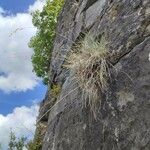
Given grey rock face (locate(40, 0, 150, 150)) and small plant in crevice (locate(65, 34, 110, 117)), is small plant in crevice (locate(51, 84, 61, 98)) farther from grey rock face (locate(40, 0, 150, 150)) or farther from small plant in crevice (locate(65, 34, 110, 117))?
small plant in crevice (locate(65, 34, 110, 117))

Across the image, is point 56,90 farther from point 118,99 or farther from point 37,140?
point 118,99

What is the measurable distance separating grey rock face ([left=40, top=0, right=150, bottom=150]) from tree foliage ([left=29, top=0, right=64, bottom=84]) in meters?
15.2

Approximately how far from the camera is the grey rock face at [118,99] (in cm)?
739

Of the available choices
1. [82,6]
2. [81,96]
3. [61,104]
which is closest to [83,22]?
[82,6]

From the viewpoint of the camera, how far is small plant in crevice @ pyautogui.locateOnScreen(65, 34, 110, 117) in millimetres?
8281

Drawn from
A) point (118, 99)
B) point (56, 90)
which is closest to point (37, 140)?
point (56, 90)

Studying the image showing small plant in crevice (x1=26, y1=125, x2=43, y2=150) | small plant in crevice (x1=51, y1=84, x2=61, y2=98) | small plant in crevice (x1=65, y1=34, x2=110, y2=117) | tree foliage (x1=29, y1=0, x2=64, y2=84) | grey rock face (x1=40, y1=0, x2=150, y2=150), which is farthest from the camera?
tree foliage (x1=29, y1=0, x2=64, y2=84)

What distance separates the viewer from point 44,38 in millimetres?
25906

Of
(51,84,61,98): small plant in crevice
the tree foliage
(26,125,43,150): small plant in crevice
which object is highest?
the tree foliage

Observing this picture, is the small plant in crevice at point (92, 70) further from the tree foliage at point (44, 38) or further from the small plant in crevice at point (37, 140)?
the tree foliage at point (44, 38)

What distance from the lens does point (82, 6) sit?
12.0 m

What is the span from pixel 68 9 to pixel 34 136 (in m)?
3.37

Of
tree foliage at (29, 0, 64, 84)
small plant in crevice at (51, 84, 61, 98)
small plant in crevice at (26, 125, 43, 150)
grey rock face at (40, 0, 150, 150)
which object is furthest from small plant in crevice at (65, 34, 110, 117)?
tree foliage at (29, 0, 64, 84)

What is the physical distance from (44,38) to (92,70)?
58.0 ft
